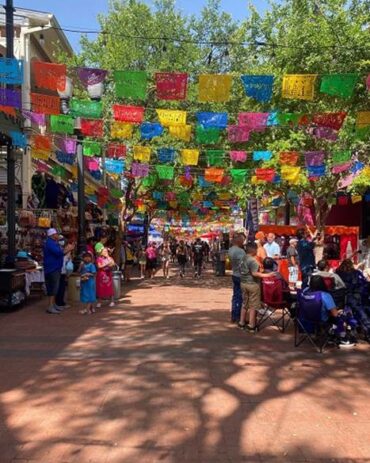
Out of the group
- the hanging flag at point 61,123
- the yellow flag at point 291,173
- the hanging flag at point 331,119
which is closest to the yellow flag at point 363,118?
the hanging flag at point 331,119

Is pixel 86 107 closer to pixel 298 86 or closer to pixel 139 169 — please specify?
pixel 298 86

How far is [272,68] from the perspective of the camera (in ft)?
46.3

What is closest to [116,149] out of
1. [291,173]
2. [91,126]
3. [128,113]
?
[91,126]

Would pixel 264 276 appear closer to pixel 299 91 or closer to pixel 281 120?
pixel 299 91

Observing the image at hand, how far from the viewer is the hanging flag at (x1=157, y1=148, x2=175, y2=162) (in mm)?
18516

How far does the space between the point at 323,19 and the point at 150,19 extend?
919 cm

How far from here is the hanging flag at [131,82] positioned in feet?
36.7

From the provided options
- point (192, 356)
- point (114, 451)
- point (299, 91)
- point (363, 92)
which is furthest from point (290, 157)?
point (114, 451)

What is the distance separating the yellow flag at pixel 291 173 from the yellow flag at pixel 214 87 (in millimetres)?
6076

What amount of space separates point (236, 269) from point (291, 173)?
315 inches

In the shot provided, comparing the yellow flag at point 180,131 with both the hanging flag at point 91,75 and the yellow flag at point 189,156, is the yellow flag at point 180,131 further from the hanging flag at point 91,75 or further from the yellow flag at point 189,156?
the yellow flag at point 189,156

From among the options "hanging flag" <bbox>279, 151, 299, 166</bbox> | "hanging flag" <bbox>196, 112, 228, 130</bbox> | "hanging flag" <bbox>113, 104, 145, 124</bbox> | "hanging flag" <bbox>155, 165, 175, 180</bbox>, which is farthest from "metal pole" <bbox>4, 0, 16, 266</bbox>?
"hanging flag" <bbox>279, 151, 299, 166</bbox>

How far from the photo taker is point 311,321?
26.1ft

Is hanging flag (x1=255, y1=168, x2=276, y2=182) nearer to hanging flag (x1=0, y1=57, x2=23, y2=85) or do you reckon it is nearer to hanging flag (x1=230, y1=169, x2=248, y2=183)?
hanging flag (x1=230, y1=169, x2=248, y2=183)
